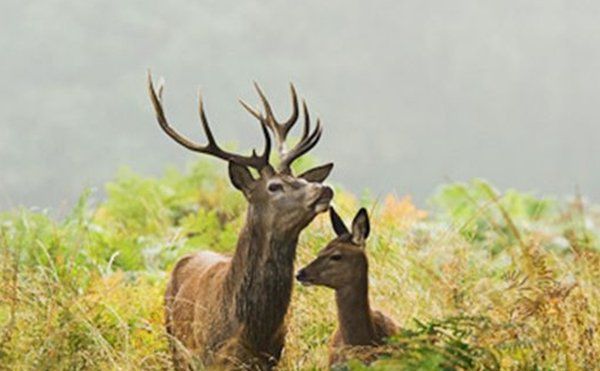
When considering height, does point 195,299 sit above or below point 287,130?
below

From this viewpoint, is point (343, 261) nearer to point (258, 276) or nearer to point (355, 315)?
point (355, 315)

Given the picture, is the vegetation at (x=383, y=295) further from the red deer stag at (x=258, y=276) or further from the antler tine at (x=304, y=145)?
the antler tine at (x=304, y=145)

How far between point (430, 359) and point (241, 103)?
326 centimetres

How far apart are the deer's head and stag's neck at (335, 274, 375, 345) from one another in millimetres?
37

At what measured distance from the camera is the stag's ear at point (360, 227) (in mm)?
6945

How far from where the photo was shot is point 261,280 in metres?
6.96

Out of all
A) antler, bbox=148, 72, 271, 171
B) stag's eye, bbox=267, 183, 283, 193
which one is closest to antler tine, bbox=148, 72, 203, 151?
antler, bbox=148, 72, 271, 171

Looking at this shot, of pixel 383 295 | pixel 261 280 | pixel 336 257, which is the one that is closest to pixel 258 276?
pixel 261 280

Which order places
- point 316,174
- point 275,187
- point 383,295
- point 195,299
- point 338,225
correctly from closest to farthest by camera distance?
point 275,187, point 338,225, point 316,174, point 195,299, point 383,295

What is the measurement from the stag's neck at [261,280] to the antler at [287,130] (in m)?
0.42

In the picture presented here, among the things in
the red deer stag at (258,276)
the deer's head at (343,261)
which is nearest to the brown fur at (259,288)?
the red deer stag at (258,276)

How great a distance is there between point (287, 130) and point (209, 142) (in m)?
0.59

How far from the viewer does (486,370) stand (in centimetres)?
536

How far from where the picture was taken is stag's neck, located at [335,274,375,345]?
695 centimetres
